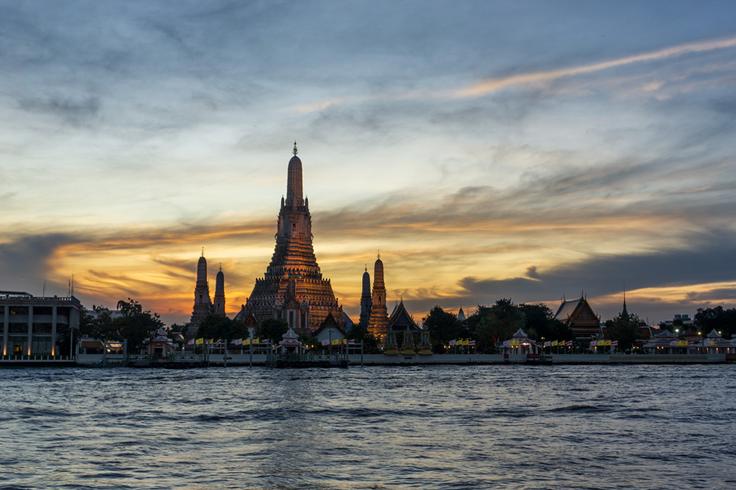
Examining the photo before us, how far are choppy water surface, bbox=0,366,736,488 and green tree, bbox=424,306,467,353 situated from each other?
10863 cm

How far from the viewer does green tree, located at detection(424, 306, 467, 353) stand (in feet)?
624

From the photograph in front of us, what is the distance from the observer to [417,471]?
108ft

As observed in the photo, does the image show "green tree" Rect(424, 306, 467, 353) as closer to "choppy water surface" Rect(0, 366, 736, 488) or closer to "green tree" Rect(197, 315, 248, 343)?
"green tree" Rect(197, 315, 248, 343)

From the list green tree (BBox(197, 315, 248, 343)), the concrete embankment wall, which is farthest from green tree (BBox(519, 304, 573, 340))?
green tree (BBox(197, 315, 248, 343))

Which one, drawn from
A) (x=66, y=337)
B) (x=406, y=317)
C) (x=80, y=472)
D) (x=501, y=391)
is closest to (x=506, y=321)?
(x=406, y=317)

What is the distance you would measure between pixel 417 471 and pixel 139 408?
3365 cm

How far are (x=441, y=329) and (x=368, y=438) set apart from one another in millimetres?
148193

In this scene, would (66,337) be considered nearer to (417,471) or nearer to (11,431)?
(11,431)

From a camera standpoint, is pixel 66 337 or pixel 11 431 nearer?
pixel 11 431

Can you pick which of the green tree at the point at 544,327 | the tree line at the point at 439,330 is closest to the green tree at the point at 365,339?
the tree line at the point at 439,330

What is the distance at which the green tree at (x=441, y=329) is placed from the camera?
190m

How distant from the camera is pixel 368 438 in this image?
43719 millimetres

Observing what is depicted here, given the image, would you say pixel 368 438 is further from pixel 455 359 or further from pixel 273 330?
pixel 273 330

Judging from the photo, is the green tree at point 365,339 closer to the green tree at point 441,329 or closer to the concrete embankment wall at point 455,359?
the green tree at point 441,329
